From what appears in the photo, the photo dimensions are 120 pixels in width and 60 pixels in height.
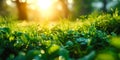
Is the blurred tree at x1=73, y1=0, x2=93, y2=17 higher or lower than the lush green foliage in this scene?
higher

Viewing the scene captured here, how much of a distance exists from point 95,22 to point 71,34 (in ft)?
4.14

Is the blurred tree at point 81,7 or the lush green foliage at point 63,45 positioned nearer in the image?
the lush green foliage at point 63,45

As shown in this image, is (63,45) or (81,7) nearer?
(63,45)

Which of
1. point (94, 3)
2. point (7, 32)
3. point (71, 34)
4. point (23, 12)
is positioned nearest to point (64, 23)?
point (71, 34)

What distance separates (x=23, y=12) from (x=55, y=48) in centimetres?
3704

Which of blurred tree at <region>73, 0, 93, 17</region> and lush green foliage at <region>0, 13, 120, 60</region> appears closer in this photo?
lush green foliage at <region>0, 13, 120, 60</region>

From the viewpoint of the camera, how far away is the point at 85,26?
16.6 feet

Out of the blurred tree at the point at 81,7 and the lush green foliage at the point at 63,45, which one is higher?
the blurred tree at the point at 81,7

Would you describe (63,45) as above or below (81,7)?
below

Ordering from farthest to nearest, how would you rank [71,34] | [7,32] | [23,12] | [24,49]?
[23,12] < [71,34] < [7,32] < [24,49]

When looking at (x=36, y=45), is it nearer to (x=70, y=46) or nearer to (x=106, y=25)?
(x=70, y=46)

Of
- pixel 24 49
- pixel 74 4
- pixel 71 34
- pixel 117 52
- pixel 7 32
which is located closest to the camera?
pixel 117 52

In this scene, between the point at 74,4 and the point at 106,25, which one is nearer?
the point at 106,25

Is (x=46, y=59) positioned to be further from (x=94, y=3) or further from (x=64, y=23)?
(x=94, y=3)
